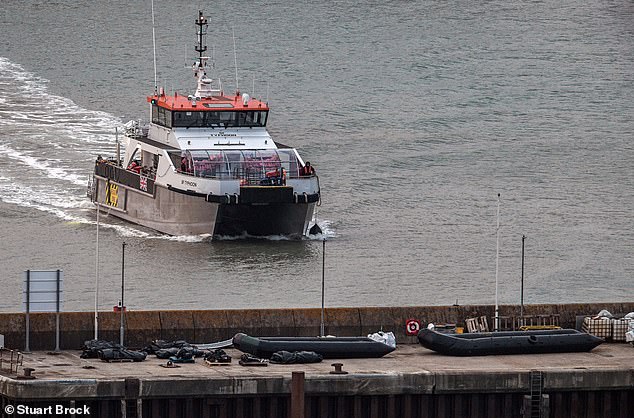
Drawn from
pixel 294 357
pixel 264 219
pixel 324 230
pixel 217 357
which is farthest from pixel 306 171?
pixel 217 357

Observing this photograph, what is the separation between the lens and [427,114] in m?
90.2

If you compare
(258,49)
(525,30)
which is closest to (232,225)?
(258,49)

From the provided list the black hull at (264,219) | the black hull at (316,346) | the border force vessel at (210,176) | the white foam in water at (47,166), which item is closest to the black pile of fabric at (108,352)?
the black hull at (316,346)

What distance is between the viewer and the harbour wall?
3975cm

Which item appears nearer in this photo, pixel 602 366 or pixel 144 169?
pixel 602 366

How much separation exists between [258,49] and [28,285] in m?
73.5

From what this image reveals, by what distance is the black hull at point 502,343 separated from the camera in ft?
132

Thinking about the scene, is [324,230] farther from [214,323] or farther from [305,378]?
[305,378]

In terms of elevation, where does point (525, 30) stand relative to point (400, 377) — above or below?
above

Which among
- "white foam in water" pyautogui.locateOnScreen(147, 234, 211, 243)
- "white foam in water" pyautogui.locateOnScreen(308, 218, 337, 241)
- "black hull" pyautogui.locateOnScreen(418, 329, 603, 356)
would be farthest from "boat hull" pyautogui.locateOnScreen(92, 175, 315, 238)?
"black hull" pyautogui.locateOnScreen(418, 329, 603, 356)

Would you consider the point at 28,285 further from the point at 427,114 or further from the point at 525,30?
the point at 525,30

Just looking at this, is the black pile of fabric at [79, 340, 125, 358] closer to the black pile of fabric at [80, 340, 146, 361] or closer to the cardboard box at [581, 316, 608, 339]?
the black pile of fabric at [80, 340, 146, 361]

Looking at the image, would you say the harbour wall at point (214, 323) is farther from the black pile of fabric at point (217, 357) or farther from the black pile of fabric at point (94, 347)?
the black pile of fabric at point (217, 357)

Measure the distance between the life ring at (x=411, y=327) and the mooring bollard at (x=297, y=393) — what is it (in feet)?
15.2
